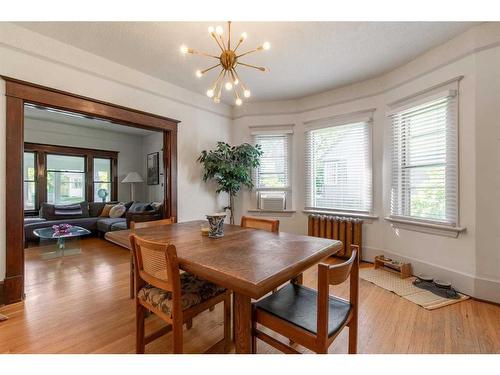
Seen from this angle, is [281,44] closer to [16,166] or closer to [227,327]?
[227,327]

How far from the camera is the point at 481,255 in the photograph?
2186 millimetres

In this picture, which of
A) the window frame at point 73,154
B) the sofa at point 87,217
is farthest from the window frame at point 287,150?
the window frame at point 73,154

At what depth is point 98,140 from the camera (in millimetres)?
5781

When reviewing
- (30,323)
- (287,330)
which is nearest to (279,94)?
(287,330)

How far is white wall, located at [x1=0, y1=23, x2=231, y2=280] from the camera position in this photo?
2.09m

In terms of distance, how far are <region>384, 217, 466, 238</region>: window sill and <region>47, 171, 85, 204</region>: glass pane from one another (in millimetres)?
6600

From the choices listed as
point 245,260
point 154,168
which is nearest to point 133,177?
point 154,168

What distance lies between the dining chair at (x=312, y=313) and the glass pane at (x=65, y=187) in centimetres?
614

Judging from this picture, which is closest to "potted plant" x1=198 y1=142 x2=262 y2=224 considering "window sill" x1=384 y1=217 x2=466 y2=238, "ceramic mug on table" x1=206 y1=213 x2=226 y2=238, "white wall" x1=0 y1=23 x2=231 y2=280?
"white wall" x1=0 y1=23 x2=231 y2=280

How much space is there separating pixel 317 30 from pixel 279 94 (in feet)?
4.99

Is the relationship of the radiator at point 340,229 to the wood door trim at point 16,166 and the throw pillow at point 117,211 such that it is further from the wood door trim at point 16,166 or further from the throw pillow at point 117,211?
the throw pillow at point 117,211

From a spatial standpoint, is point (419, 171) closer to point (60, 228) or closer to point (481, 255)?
point (481, 255)

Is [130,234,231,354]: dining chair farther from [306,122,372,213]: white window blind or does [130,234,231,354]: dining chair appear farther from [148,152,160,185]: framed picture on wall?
[148,152,160,185]: framed picture on wall

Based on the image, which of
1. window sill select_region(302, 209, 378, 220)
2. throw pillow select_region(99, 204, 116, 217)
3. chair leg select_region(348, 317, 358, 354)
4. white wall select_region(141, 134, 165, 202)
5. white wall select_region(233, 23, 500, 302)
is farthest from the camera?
white wall select_region(141, 134, 165, 202)
